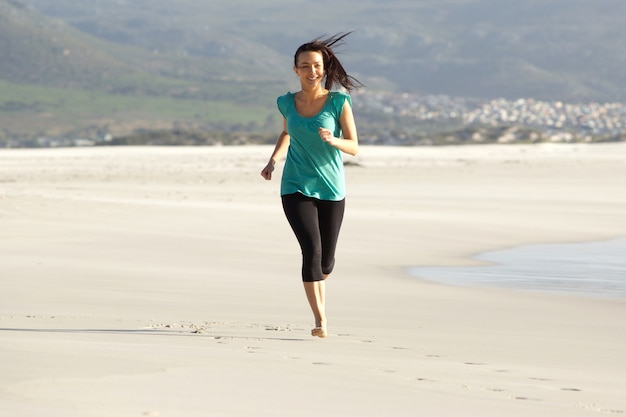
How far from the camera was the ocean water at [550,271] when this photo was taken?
33.8 ft

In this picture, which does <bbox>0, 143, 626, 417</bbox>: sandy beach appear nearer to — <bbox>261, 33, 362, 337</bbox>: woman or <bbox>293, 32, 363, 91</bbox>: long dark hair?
<bbox>261, 33, 362, 337</bbox>: woman

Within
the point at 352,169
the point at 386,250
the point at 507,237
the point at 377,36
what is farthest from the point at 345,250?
the point at 377,36

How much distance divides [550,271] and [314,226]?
4846mm

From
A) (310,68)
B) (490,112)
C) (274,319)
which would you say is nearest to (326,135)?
(310,68)

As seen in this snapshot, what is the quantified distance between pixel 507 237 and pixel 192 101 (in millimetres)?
101560

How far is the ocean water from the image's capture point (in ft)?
33.8

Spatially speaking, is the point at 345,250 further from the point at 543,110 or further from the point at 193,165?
the point at 543,110

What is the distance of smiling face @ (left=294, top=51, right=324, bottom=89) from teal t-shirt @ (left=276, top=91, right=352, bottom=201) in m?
0.11

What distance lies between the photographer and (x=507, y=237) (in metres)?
15.4

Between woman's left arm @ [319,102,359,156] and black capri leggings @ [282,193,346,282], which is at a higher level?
woman's left arm @ [319,102,359,156]

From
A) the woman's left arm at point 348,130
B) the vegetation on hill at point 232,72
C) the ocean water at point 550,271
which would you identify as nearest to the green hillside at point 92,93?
the vegetation on hill at point 232,72

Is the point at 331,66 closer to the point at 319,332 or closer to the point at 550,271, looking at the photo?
the point at 319,332

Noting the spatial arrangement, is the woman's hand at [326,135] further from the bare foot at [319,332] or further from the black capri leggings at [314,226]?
the bare foot at [319,332]

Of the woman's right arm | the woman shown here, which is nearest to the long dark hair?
the woman
